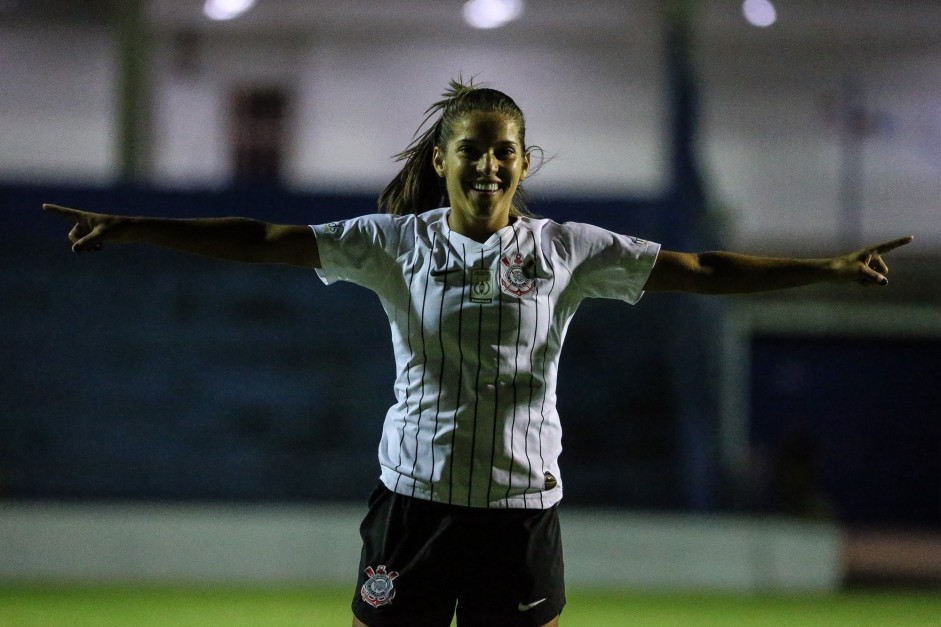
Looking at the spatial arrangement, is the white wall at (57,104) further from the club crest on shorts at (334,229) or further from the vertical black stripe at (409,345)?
the vertical black stripe at (409,345)

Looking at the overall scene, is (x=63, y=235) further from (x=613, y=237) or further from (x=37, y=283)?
(x=613, y=237)

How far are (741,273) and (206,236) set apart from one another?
1.10 m

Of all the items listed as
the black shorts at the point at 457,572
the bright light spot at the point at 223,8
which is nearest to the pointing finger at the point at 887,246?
the black shorts at the point at 457,572

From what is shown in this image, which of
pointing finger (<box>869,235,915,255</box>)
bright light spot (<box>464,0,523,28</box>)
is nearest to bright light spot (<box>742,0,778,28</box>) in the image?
bright light spot (<box>464,0,523,28</box>)

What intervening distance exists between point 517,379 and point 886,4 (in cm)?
537

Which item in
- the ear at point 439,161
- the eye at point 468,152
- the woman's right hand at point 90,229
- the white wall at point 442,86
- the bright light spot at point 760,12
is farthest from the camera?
the white wall at point 442,86

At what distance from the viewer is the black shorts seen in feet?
7.63

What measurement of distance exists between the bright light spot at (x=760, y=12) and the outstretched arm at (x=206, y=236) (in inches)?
192

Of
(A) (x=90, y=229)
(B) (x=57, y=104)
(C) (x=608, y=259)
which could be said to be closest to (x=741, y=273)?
(C) (x=608, y=259)

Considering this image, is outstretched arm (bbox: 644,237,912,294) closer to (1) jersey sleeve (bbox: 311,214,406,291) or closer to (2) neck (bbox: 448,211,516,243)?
(2) neck (bbox: 448,211,516,243)

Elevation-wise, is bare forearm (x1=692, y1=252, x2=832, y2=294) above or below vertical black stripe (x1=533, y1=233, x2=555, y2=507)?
above

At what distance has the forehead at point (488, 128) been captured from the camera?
94.6 inches

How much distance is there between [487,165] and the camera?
2.38 metres

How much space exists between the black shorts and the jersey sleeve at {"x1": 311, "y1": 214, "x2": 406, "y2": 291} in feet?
1.60
